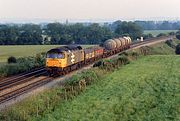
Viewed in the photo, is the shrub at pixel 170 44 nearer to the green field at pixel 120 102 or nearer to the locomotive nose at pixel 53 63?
the green field at pixel 120 102

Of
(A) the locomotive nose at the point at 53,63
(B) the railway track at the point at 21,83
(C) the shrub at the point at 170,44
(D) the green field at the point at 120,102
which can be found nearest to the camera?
(D) the green field at the point at 120,102

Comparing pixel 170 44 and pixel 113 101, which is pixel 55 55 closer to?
pixel 113 101

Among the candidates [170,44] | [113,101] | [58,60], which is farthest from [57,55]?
[170,44]

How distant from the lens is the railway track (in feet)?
110

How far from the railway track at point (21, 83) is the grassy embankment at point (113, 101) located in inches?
129

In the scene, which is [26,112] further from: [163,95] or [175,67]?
[175,67]

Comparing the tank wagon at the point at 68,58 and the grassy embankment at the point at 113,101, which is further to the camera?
the tank wagon at the point at 68,58

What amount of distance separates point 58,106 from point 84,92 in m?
5.54

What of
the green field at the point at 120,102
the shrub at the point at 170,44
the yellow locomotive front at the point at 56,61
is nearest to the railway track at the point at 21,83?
the yellow locomotive front at the point at 56,61

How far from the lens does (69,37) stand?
12694 cm

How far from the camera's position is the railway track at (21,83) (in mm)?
33562

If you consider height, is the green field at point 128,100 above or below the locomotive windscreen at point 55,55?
below

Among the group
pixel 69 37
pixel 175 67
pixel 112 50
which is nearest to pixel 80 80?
pixel 175 67

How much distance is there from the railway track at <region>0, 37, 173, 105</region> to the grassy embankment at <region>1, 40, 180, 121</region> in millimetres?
3276
